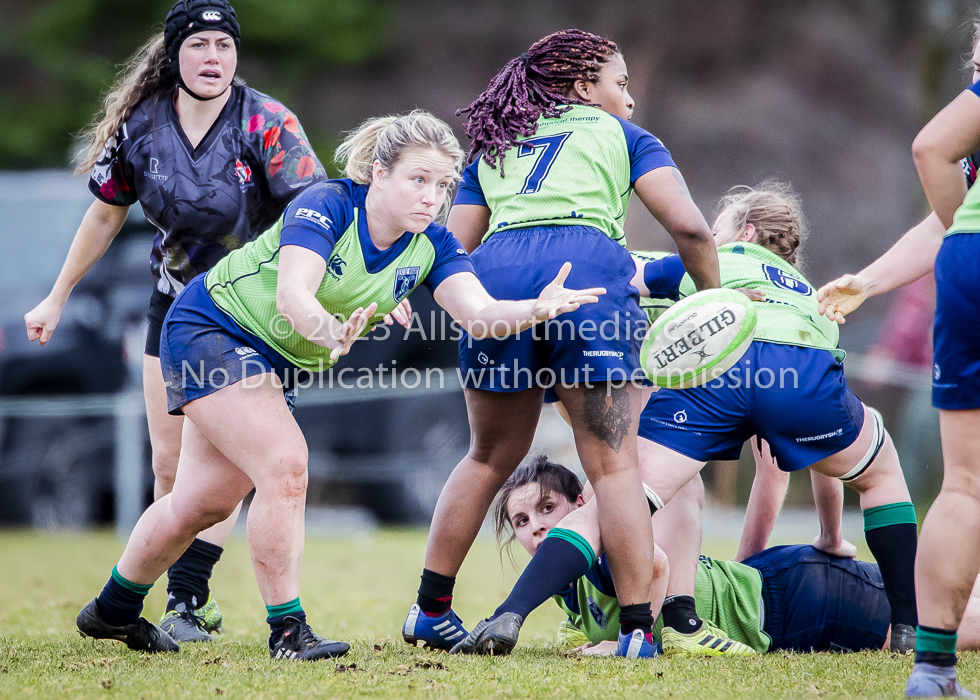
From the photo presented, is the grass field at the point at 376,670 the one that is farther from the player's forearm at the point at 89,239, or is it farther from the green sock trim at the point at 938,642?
the player's forearm at the point at 89,239

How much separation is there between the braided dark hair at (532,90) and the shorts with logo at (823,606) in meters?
1.69

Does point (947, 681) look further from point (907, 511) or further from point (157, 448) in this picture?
point (157, 448)

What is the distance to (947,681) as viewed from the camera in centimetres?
243

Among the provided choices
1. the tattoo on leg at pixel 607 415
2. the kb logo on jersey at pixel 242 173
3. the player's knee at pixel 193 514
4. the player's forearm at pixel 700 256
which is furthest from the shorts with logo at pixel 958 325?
the kb logo on jersey at pixel 242 173

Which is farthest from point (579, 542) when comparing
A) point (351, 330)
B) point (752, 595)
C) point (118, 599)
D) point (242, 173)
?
point (242, 173)

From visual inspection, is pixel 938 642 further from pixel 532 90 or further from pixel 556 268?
pixel 532 90

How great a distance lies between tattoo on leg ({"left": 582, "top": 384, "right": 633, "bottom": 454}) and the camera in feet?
10.3

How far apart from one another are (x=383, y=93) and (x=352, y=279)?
1183cm

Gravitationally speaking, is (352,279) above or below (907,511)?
above

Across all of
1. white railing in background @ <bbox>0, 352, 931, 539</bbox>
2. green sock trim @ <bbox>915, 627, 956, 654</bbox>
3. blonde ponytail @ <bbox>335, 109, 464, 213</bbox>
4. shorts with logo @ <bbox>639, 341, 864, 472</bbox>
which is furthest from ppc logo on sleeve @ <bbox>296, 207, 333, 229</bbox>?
white railing in background @ <bbox>0, 352, 931, 539</bbox>

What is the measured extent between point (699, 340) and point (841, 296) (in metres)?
0.51

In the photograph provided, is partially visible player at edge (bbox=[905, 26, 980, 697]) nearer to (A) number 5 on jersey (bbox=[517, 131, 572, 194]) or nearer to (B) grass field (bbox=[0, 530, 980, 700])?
(B) grass field (bbox=[0, 530, 980, 700])

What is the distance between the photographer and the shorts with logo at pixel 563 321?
3.12m

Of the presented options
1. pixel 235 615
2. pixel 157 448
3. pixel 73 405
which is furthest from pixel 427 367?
pixel 157 448
